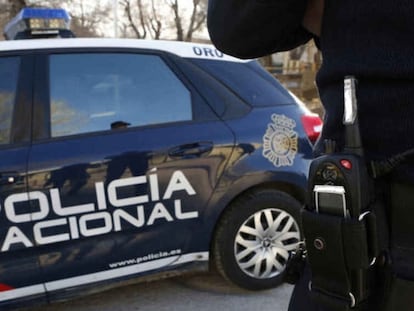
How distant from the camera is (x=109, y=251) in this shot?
8.59ft

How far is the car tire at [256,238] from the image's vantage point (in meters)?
2.91

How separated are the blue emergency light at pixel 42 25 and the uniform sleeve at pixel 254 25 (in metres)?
2.53

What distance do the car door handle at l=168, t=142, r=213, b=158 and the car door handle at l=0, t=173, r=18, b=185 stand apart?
2.65 ft

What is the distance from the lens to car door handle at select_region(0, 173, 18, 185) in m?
2.39

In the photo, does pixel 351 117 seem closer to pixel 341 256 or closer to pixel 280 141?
pixel 341 256

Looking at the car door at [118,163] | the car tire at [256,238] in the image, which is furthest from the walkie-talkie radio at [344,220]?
the car tire at [256,238]

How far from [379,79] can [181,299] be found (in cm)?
251

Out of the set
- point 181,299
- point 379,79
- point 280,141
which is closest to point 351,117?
point 379,79

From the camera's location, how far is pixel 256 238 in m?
3.01

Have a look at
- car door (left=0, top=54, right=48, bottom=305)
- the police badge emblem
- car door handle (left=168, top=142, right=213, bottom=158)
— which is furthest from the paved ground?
car door handle (left=168, top=142, right=213, bottom=158)

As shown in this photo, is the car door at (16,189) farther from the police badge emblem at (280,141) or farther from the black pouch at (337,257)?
the black pouch at (337,257)

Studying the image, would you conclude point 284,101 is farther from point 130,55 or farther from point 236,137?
point 130,55

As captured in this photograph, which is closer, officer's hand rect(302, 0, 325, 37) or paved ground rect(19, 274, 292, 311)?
officer's hand rect(302, 0, 325, 37)

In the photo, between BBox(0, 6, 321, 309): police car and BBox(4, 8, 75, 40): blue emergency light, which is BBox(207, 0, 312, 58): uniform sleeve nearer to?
BBox(0, 6, 321, 309): police car
